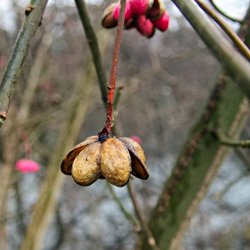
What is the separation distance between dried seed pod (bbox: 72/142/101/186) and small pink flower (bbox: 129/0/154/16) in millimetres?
348

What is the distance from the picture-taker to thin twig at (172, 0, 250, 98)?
295 mm

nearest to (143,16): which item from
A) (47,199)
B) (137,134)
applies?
(47,199)

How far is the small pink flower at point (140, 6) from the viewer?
0.85 m

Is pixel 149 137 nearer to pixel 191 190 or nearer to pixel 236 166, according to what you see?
pixel 236 166

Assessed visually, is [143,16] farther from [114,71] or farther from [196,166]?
[196,166]

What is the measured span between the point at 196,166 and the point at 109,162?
0.84 m

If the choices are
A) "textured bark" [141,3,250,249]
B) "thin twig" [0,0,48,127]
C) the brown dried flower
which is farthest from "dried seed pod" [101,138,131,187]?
"textured bark" [141,3,250,249]

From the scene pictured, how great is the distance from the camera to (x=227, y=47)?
320mm

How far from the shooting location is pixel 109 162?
560mm

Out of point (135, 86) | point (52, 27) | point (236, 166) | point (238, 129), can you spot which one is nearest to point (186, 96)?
point (236, 166)

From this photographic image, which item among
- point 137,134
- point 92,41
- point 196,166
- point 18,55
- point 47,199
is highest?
point 18,55

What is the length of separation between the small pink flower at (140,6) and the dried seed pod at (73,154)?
32 centimetres

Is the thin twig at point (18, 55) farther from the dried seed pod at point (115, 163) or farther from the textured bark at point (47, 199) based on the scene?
the textured bark at point (47, 199)

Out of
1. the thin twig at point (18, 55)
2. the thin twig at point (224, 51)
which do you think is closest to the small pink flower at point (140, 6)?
the thin twig at point (18, 55)
